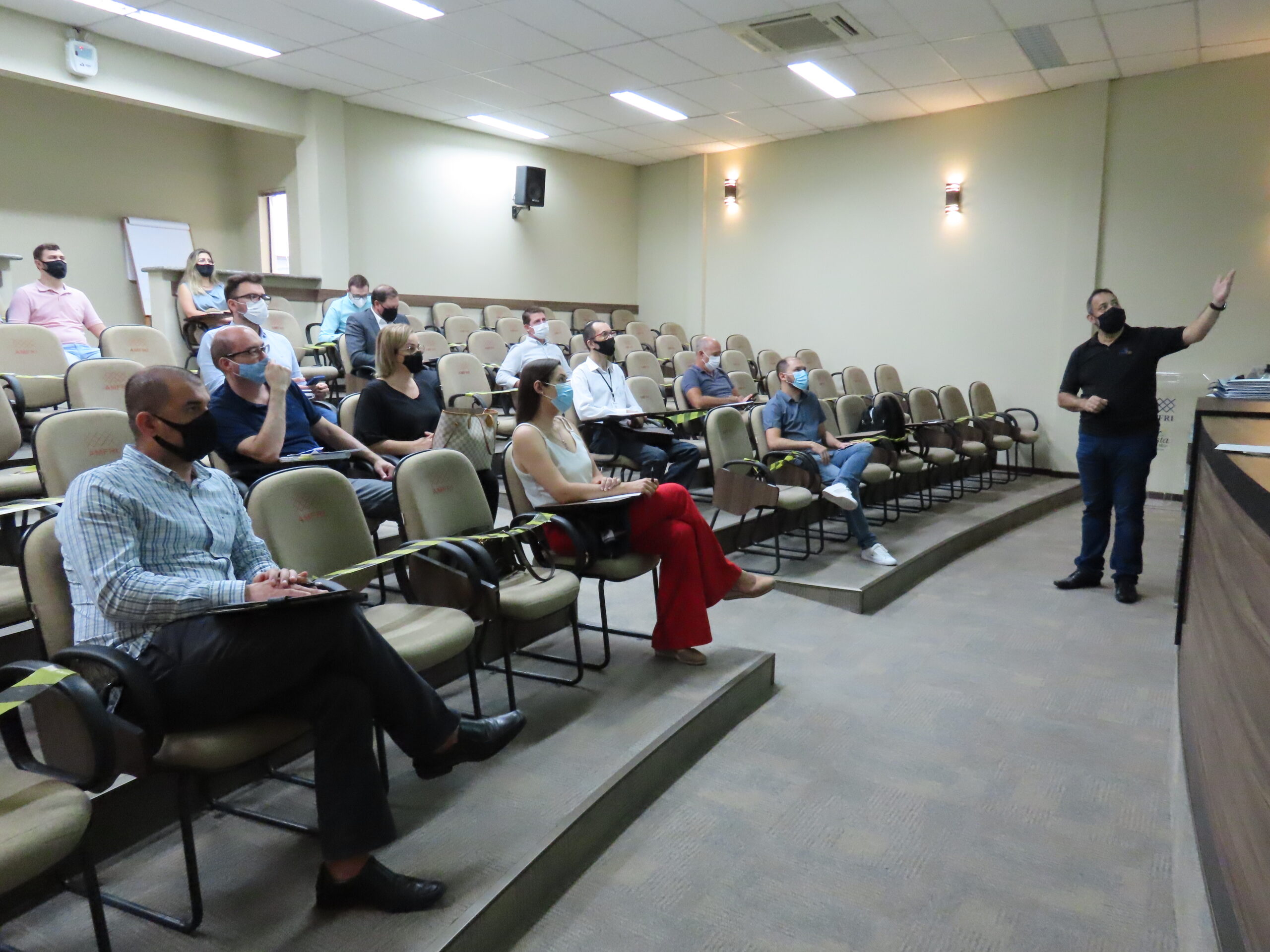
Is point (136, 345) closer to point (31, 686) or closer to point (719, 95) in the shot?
point (31, 686)

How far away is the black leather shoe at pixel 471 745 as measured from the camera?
82.7 inches

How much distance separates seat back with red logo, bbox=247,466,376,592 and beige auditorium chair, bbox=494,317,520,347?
19.2 feet

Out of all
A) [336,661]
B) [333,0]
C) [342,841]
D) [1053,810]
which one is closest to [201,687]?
[336,661]

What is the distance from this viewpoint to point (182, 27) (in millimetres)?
6145

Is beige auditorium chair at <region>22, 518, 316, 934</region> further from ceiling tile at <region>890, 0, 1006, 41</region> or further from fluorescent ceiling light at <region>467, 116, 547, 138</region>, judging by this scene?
fluorescent ceiling light at <region>467, 116, 547, 138</region>

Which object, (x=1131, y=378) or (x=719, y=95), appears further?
(x=719, y=95)

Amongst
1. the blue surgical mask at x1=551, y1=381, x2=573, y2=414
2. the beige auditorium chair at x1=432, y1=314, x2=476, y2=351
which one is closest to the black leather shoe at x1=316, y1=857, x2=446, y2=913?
the blue surgical mask at x1=551, y1=381, x2=573, y2=414

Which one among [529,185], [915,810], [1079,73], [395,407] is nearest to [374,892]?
[915,810]

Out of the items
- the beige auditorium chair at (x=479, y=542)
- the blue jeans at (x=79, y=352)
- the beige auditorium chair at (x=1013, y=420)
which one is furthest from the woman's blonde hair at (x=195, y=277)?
the beige auditorium chair at (x=1013, y=420)

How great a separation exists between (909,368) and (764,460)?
4.56 meters

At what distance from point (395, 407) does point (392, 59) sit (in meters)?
4.15

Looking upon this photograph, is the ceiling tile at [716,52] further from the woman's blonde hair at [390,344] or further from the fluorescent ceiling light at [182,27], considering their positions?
the woman's blonde hair at [390,344]

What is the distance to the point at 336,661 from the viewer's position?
189 centimetres

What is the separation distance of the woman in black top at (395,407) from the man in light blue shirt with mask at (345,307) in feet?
10.5
